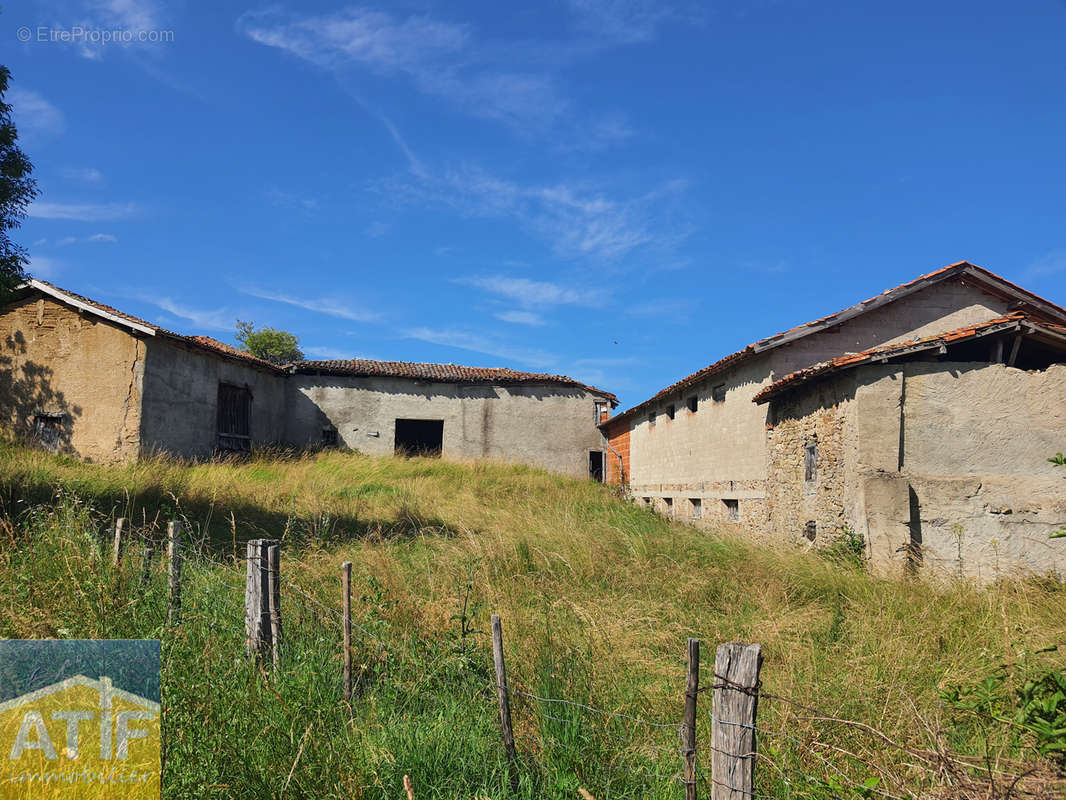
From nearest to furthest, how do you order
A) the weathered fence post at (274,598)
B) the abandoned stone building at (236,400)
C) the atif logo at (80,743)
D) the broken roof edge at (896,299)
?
the atif logo at (80,743) < the weathered fence post at (274,598) < the broken roof edge at (896,299) < the abandoned stone building at (236,400)

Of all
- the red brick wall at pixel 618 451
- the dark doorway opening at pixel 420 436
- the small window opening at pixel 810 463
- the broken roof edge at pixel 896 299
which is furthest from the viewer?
the dark doorway opening at pixel 420 436

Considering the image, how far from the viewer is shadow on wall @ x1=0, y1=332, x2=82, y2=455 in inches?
622

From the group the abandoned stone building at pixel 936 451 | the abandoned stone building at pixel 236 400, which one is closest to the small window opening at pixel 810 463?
the abandoned stone building at pixel 936 451

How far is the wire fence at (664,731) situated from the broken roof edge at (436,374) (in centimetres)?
1923

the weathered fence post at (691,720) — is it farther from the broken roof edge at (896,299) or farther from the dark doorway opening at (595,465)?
the dark doorway opening at (595,465)

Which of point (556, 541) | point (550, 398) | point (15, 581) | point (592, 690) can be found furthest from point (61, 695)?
point (550, 398)

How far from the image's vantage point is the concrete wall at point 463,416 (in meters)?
23.7

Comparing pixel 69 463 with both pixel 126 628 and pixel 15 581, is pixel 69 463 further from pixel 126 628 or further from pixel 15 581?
pixel 126 628

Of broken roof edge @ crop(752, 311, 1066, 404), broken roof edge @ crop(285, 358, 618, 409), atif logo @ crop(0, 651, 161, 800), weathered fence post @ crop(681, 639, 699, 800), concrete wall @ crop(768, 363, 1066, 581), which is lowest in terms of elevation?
atif logo @ crop(0, 651, 161, 800)

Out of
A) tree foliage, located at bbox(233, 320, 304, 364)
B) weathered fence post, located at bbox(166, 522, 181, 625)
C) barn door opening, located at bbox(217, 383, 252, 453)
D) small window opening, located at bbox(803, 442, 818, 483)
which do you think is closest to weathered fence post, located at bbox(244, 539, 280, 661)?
weathered fence post, located at bbox(166, 522, 181, 625)

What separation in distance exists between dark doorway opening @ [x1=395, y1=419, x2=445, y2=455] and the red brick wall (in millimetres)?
6305

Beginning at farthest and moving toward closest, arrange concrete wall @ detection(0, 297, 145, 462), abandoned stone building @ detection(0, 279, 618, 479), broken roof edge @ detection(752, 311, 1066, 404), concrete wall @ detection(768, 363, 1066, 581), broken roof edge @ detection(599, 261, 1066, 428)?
abandoned stone building @ detection(0, 279, 618, 479), concrete wall @ detection(0, 297, 145, 462), broken roof edge @ detection(599, 261, 1066, 428), broken roof edge @ detection(752, 311, 1066, 404), concrete wall @ detection(768, 363, 1066, 581)

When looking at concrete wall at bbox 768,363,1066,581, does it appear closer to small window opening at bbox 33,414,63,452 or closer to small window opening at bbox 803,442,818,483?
small window opening at bbox 803,442,818,483

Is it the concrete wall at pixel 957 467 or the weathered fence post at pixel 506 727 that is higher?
the concrete wall at pixel 957 467
